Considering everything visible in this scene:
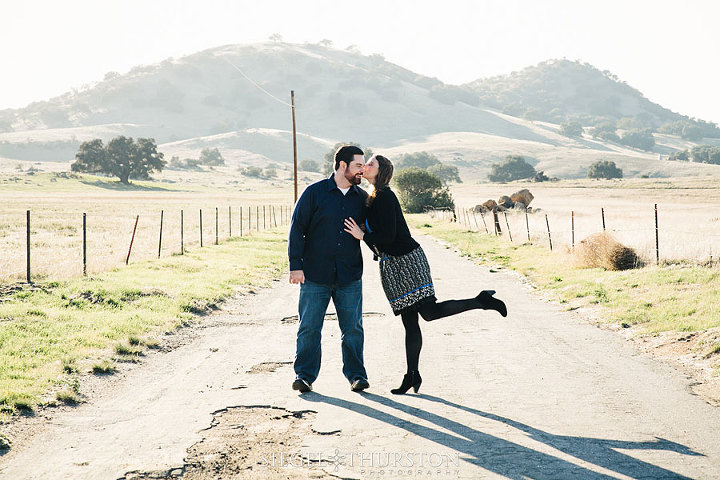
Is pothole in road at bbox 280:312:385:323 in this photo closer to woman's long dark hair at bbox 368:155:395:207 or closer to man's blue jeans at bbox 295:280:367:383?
man's blue jeans at bbox 295:280:367:383

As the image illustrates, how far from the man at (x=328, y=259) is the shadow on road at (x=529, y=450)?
911mm

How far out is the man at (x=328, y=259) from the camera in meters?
6.44

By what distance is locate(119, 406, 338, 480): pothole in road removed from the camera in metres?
4.40

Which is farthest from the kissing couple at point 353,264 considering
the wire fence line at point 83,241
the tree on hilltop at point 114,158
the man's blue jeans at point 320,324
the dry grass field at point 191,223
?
the tree on hilltop at point 114,158

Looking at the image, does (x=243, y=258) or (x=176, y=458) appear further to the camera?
(x=243, y=258)

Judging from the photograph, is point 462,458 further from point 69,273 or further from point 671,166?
point 671,166

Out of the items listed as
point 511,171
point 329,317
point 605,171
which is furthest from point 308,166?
point 329,317

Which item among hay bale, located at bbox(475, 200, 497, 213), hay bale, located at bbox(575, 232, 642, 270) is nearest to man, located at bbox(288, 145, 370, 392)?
hay bale, located at bbox(575, 232, 642, 270)

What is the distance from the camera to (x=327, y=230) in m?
6.47

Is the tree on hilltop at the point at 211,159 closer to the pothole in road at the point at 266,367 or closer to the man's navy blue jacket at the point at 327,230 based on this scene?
the pothole in road at the point at 266,367

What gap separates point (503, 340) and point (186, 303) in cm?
558

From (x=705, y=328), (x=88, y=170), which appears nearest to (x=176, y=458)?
(x=705, y=328)

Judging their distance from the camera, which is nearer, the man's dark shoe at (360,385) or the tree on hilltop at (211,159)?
the man's dark shoe at (360,385)

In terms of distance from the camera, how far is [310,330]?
6605mm
